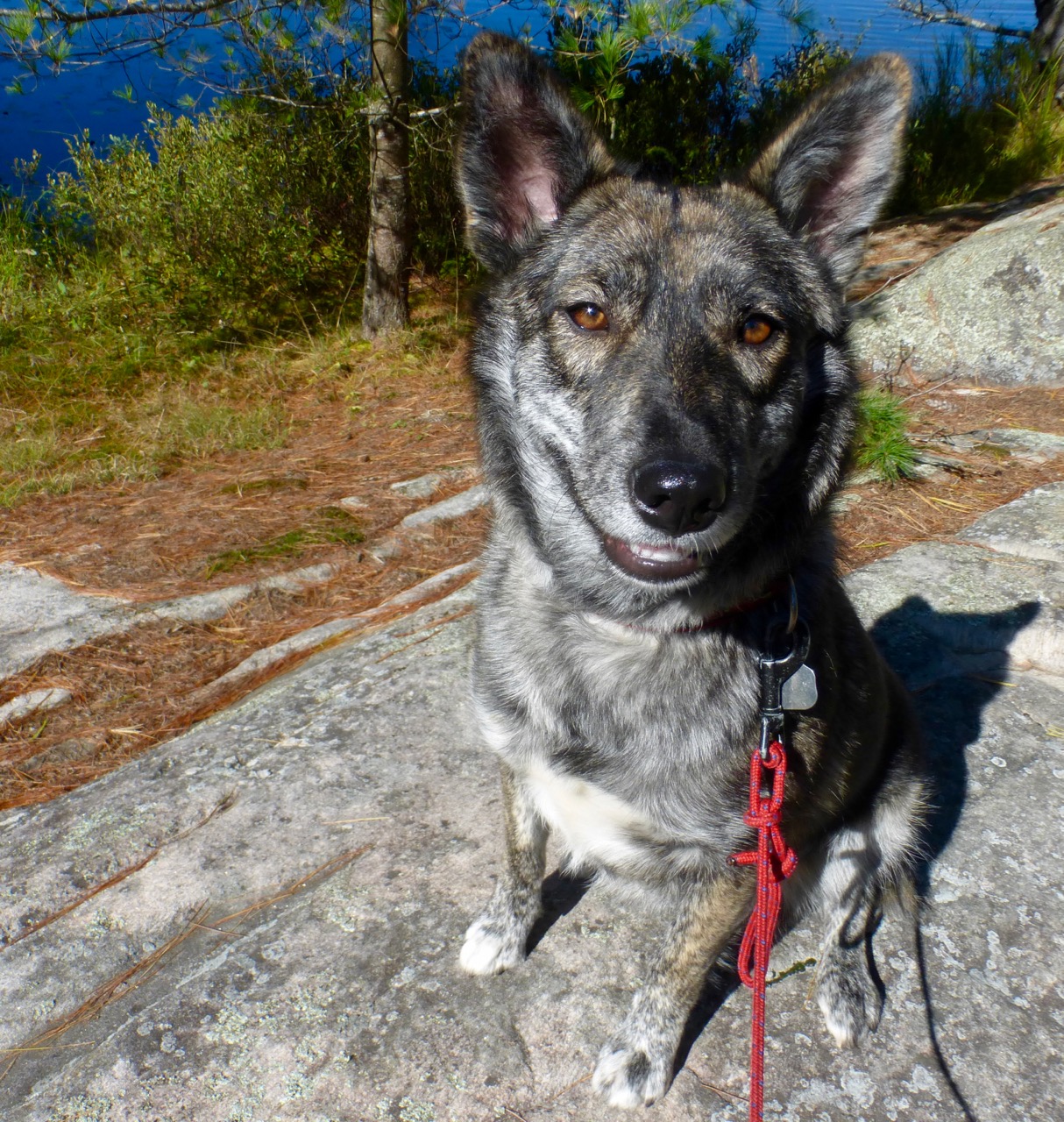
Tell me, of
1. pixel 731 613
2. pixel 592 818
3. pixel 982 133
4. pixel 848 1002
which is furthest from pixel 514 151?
pixel 982 133

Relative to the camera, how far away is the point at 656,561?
191 centimetres

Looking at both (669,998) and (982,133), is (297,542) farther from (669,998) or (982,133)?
(982,133)

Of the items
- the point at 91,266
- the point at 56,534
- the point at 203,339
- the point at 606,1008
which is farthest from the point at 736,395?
the point at 91,266

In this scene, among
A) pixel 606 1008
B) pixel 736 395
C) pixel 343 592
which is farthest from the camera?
pixel 343 592

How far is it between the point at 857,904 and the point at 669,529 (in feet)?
4.06

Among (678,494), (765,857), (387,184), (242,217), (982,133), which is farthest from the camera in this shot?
(982,133)

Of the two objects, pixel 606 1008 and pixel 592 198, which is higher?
pixel 592 198

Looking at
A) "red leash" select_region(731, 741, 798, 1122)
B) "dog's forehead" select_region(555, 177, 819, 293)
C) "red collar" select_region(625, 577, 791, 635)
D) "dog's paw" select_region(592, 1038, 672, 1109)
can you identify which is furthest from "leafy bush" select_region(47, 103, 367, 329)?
"dog's paw" select_region(592, 1038, 672, 1109)

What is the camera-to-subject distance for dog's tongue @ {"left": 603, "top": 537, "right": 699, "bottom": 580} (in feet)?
6.23

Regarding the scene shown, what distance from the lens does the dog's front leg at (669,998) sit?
1970 mm

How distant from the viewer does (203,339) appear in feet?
22.7

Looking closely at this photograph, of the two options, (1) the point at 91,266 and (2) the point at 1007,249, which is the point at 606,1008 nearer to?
(2) the point at 1007,249

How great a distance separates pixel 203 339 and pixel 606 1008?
20.5 feet

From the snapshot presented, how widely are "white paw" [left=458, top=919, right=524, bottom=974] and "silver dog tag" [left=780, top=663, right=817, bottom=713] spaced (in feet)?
3.11
